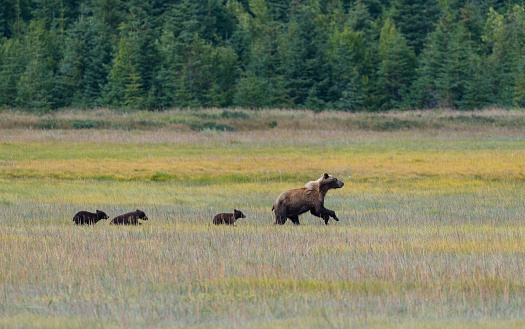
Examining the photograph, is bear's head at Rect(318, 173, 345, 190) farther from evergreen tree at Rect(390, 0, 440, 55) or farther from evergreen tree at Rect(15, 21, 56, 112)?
evergreen tree at Rect(390, 0, 440, 55)

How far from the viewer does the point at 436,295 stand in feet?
30.3

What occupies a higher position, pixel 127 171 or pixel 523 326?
pixel 523 326

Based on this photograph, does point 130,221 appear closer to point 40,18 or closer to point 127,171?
point 127,171

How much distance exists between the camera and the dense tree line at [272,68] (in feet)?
272

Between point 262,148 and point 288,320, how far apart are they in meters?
31.2

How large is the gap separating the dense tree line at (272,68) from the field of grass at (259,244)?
4758 centimetres

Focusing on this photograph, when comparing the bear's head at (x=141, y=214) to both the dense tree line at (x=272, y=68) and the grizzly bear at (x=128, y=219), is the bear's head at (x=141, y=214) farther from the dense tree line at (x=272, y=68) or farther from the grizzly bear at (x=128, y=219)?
the dense tree line at (x=272, y=68)

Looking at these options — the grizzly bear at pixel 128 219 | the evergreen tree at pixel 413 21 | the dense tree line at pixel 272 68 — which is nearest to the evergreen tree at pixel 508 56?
the dense tree line at pixel 272 68

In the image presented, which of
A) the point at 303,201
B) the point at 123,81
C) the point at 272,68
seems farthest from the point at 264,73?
the point at 303,201

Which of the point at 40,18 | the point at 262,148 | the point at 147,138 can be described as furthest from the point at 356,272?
the point at 40,18

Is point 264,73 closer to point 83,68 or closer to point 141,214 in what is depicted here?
point 83,68

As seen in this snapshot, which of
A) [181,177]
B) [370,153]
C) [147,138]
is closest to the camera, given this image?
[181,177]

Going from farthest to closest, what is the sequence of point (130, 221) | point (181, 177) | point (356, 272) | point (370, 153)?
point (370, 153)
point (181, 177)
point (130, 221)
point (356, 272)

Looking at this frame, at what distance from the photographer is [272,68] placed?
89.1m
